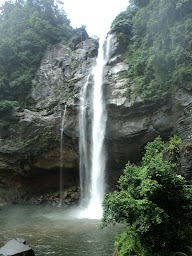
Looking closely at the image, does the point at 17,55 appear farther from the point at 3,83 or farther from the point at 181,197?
the point at 181,197

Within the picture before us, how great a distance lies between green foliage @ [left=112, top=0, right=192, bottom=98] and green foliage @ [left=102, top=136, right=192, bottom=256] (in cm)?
1207

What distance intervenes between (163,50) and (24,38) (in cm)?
1720

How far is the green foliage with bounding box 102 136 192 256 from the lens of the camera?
22.9ft

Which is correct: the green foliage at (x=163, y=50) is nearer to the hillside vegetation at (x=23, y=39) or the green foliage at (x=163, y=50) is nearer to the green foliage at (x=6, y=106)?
the green foliage at (x=6, y=106)

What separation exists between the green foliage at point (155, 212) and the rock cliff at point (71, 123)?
31.1 feet

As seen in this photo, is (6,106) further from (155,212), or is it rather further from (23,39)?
(155,212)

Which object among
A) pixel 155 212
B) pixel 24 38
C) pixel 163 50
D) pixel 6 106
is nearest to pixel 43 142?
pixel 6 106

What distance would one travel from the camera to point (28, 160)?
23609 millimetres

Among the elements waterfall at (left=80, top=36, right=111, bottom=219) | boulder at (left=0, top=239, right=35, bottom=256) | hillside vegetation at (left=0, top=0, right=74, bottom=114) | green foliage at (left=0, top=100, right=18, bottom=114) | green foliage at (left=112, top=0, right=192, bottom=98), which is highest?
hillside vegetation at (left=0, top=0, right=74, bottom=114)

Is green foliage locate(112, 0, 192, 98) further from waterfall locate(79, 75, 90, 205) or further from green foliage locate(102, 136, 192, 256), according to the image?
green foliage locate(102, 136, 192, 256)

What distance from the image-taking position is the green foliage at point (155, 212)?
699cm

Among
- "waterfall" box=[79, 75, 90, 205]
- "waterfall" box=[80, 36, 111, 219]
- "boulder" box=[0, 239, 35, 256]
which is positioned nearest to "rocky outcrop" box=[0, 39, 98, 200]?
"waterfall" box=[79, 75, 90, 205]

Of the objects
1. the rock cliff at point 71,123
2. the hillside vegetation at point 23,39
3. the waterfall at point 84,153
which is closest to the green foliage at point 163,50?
the rock cliff at point 71,123

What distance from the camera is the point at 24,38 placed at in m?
31.4
